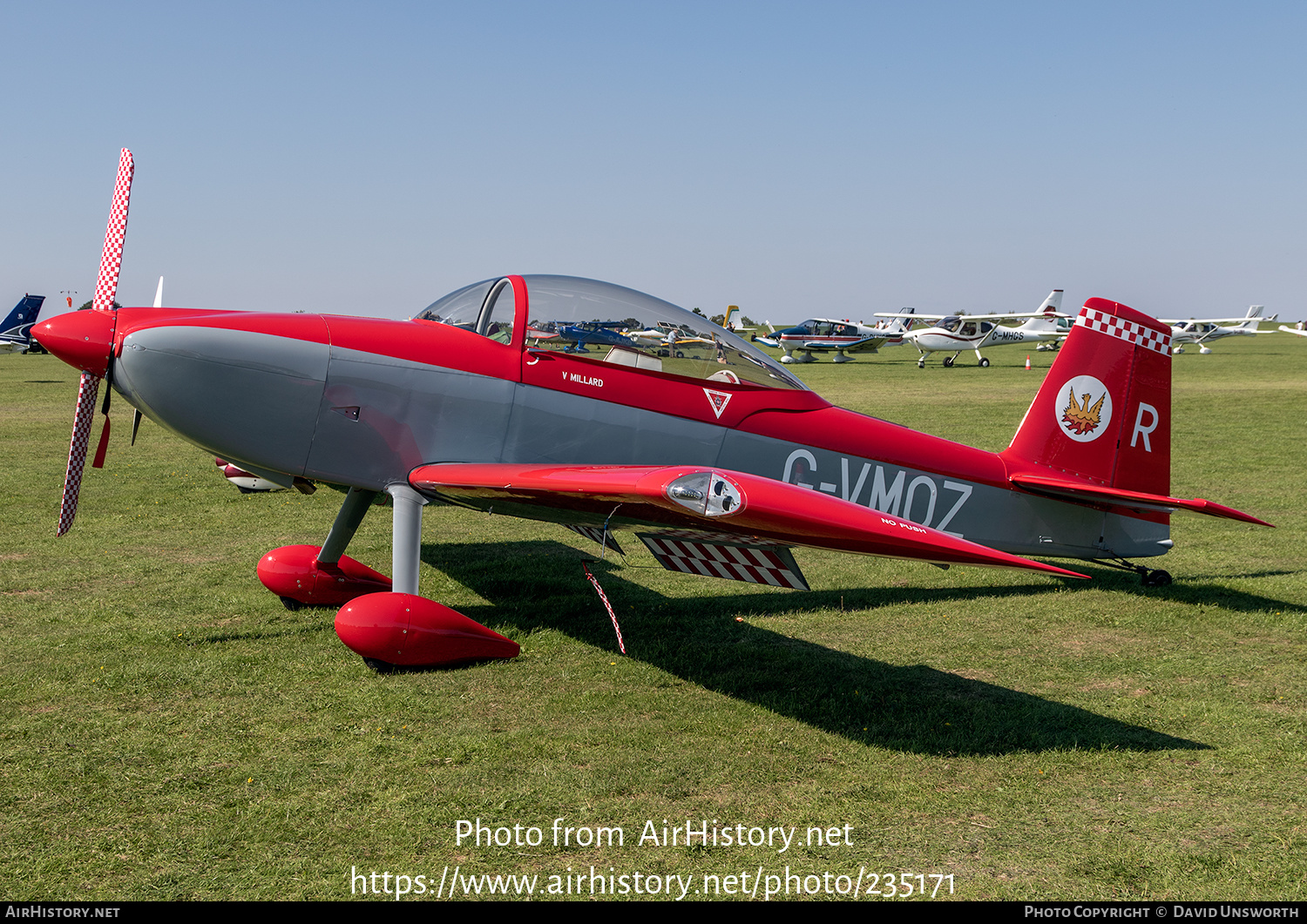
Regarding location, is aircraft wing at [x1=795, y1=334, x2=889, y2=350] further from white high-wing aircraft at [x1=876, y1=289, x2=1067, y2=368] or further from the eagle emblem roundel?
the eagle emblem roundel

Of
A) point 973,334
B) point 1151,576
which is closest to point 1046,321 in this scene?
point 973,334

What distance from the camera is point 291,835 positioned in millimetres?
3670

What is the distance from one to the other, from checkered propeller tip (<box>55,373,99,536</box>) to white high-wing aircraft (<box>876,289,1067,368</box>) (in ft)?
123

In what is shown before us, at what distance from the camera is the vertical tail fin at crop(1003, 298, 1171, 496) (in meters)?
7.04

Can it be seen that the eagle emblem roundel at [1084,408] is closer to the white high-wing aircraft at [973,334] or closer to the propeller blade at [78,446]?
the propeller blade at [78,446]

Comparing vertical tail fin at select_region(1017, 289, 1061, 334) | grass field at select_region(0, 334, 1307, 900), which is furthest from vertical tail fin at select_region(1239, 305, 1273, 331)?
grass field at select_region(0, 334, 1307, 900)

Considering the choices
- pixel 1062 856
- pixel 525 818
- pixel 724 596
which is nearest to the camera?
pixel 1062 856

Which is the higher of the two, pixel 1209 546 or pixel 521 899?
pixel 1209 546

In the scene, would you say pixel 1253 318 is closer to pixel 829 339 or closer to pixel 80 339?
pixel 829 339
